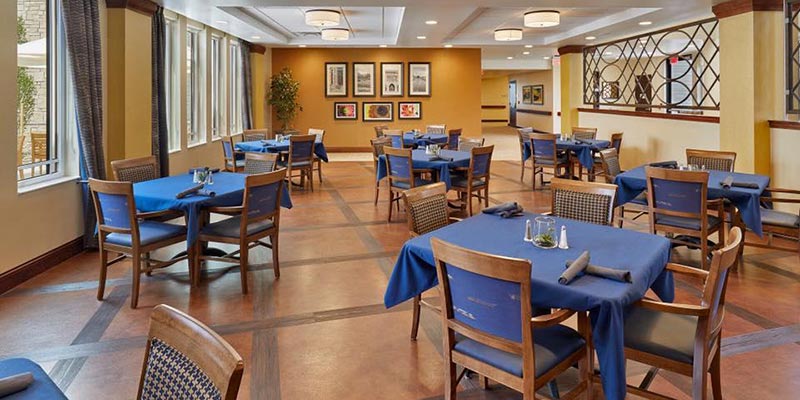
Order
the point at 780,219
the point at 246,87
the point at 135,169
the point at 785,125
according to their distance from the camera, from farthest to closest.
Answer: the point at 246,87 → the point at 785,125 → the point at 135,169 → the point at 780,219

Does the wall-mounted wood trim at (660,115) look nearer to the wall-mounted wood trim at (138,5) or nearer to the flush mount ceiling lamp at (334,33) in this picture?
the flush mount ceiling lamp at (334,33)

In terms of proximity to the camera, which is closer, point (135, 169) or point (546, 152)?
point (135, 169)

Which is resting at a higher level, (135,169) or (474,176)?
(135,169)

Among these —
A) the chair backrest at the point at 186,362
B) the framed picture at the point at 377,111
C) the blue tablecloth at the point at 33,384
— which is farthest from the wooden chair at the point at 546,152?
the blue tablecloth at the point at 33,384

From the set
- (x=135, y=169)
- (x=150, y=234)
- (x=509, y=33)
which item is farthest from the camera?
(x=509, y=33)

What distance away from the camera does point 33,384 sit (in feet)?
4.06

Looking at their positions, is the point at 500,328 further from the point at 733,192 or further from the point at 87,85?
the point at 87,85

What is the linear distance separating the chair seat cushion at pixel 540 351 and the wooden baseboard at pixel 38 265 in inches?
147

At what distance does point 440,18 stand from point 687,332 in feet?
22.9

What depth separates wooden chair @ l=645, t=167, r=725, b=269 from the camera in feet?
13.1

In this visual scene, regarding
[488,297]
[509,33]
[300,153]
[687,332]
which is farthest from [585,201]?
[509,33]

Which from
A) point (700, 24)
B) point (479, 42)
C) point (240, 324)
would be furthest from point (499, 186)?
point (240, 324)

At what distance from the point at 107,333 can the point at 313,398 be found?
1.57 meters

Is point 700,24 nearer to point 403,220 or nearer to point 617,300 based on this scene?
point 403,220
